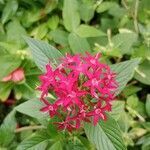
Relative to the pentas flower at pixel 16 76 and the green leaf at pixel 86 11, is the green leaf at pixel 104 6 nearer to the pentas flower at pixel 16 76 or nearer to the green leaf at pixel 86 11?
the green leaf at pixel 86 11

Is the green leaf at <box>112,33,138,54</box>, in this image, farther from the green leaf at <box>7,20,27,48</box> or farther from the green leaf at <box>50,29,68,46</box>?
the green leaf at <box>7,20,27,48</box>

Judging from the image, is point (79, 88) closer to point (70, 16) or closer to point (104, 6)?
point (70, 16)

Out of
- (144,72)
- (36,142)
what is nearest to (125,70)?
(36,142)

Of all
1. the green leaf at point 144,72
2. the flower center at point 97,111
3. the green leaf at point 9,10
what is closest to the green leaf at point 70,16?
the green leaf at point 9,10

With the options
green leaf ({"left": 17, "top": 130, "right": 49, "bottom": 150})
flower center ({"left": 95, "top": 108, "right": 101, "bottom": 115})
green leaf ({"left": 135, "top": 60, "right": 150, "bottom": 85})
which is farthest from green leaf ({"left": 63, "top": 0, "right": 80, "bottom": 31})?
flower center ({"left": 95, "top": 108, "right": 101, "bottom": 115})

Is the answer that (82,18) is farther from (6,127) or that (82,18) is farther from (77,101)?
(77,101)

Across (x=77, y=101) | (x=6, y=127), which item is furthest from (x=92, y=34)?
(x=77, y=101)
